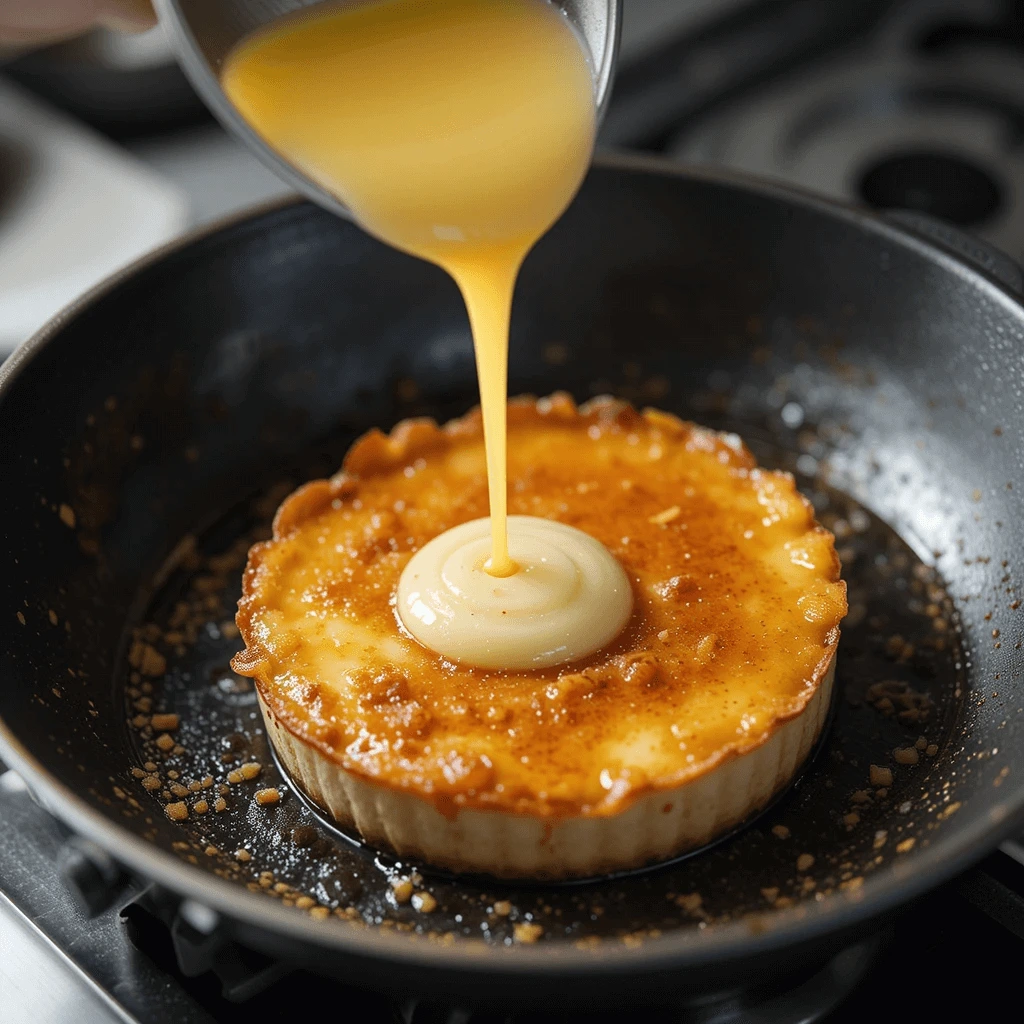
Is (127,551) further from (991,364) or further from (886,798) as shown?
(991,364)

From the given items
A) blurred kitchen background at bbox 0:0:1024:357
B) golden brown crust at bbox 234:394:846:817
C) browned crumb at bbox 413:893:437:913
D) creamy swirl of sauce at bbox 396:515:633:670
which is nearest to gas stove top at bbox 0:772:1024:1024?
browned crumb at bbox 413:893:437:913

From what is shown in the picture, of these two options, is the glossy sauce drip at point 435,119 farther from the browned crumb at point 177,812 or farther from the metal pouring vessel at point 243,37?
the browned crumb at point 177,812

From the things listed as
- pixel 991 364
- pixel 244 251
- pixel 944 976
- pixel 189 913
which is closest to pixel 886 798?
pixel 944 976

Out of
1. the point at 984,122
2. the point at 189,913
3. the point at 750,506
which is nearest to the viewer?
the point at 189,913

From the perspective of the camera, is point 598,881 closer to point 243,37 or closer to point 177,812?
point 177,812

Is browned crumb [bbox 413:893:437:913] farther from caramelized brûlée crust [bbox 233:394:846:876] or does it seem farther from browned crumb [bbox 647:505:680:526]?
browned crumb [bbox 647:505:680:526]

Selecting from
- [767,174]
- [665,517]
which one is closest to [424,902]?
[665,517]
